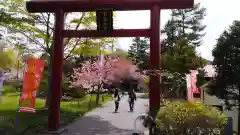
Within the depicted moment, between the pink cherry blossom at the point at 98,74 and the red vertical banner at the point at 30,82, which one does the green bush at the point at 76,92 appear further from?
the red vertical banner at the point at 30,82

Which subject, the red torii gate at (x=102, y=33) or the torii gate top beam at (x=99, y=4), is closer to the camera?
the red torii gate at (x=102, y=33)

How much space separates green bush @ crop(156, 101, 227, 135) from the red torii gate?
120 inches

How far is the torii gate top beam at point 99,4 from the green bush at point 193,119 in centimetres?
502

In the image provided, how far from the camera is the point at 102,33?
11070 mm

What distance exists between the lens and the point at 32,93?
10109mm

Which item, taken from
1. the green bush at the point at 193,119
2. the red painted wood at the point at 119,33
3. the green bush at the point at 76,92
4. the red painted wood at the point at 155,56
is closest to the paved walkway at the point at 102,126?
the red painted wood at the point at 155,56

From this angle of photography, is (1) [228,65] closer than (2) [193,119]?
No

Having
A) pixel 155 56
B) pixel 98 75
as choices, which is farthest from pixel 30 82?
pixel 98 75

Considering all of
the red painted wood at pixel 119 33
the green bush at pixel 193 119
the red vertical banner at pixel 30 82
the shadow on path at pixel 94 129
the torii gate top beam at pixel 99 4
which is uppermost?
the torii gate top beam at pixel 99 4

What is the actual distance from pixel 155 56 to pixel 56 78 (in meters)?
4.11

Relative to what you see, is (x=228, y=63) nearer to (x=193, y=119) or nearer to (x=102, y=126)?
(x=102, y=126)

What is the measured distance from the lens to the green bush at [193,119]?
660 centimetres

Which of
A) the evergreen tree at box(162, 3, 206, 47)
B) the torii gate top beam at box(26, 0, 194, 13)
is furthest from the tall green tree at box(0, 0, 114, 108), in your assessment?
the evergreen tree at box(162, 3, 206, 47)

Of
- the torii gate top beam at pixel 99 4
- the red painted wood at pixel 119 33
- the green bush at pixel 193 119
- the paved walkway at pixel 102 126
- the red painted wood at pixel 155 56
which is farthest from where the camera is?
the paved walkway at pixel 102 126
